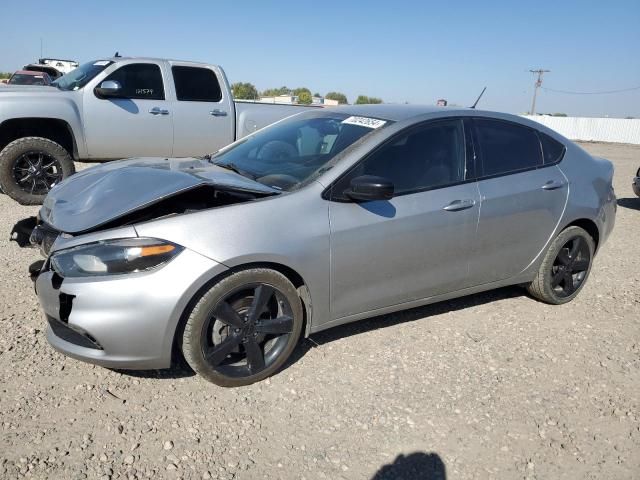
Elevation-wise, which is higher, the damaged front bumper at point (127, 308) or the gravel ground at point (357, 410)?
the damaged front bumper at point (127, 308)

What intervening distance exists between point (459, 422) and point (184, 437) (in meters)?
1.46

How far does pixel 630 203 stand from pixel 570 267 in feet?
22.9

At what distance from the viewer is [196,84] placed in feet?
25.0

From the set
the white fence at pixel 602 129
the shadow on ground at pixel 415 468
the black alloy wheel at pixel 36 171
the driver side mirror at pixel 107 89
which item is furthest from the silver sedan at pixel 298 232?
the white fence at pixel 602 129

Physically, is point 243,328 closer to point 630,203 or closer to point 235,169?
point 235,169

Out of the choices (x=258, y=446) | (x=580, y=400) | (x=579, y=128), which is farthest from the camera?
(x=579, y=128)

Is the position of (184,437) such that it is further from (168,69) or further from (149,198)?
(168,69)

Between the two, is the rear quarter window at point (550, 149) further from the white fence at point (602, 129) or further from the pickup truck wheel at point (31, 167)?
the white fence at point (602, 129)

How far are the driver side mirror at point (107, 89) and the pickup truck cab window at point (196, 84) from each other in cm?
85

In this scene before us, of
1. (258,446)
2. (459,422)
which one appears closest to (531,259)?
(459,422)

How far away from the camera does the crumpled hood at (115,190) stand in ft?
9.31

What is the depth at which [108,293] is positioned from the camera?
2615mm

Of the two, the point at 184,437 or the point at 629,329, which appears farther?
the point at 629,329

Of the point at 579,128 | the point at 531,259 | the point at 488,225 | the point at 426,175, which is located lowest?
the point at 579,128
